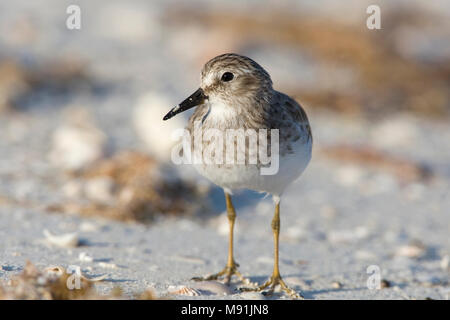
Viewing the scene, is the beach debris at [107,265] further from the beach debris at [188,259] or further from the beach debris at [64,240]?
the beach debris at [188,259]

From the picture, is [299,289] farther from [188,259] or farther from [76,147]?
[76,147]

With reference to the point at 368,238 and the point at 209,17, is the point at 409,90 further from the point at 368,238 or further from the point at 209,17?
the point at 368,238

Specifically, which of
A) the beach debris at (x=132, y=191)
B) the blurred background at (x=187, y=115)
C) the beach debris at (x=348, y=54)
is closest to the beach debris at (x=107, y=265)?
the blurred background at (x=187, y=115)

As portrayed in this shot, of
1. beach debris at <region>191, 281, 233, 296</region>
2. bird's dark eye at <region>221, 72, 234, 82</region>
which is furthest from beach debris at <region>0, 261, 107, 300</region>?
bird's dark eye at <region>221, 72, 234, 82</region>

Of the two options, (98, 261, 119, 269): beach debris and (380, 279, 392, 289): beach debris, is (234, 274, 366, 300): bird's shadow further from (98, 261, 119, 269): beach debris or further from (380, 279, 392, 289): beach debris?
(98, 261, 119, 269): beach debris

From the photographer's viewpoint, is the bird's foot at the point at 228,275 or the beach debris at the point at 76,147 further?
the beach debris at the point at 76,147

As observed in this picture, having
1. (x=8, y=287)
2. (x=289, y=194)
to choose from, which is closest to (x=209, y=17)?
(x=289, y=194)
